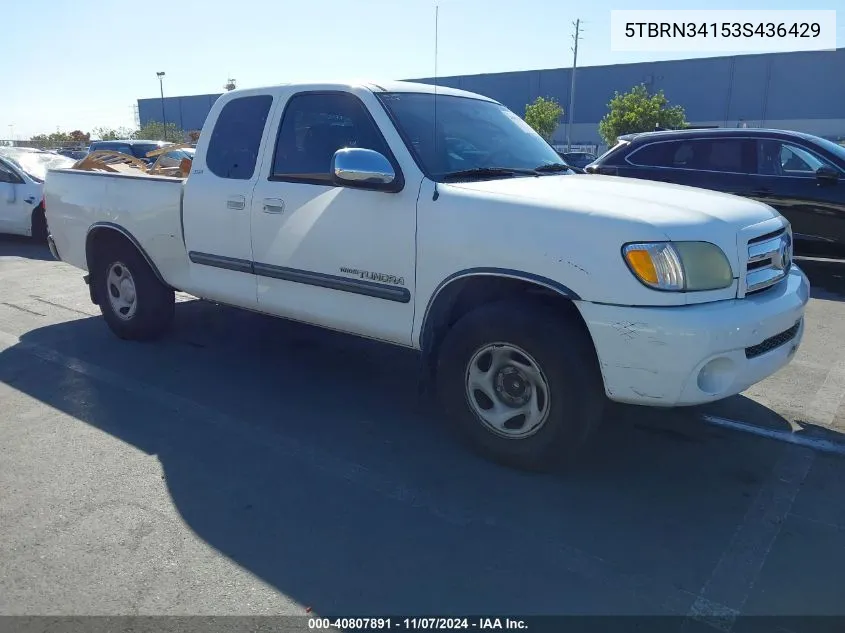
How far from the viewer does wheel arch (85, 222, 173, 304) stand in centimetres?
539

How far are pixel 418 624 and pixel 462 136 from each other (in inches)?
111

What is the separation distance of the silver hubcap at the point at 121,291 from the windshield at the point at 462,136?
2841 millimetres

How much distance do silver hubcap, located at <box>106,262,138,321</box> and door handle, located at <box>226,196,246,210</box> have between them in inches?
58.4

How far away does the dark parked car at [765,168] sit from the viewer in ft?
25.3

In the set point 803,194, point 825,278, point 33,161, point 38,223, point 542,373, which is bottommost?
point 825,278

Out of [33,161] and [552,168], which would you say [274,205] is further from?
[33,161]

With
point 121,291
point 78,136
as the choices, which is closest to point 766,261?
point 121,291

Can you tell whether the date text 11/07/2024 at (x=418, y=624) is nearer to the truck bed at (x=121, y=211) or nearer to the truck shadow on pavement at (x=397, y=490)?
the truck shadow on pavement at (x=397, y=490)

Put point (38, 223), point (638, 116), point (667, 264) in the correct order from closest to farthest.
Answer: point (667, 264) → point (38, 223) → point (638, 116)

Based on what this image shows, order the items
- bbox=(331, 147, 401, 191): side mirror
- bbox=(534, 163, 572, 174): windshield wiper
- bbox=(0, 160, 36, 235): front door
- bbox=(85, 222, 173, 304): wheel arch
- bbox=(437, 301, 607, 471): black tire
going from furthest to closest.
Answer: bbox=(0, 160, 36, 235): front door
bbox=(85, 222, 173, 304): wheel arch
bbox=(534, 163, 572, 174): windshield wiper
bbox=(331, 147, 401, 191): side mirror
bbox=(437, 301, 607, 471): black tire

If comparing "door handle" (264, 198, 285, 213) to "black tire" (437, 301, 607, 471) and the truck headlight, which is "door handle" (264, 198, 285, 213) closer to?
"black tire" (437, 301, 607, 471)

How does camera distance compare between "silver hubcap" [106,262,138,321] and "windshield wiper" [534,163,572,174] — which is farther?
"silver hubcap" [106,262,138,321]

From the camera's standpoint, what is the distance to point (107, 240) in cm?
575

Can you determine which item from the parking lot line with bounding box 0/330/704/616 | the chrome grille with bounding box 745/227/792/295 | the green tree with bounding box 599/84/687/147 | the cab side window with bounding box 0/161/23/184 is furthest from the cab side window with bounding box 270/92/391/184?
the green tree with bounding box 599/84/687/147
